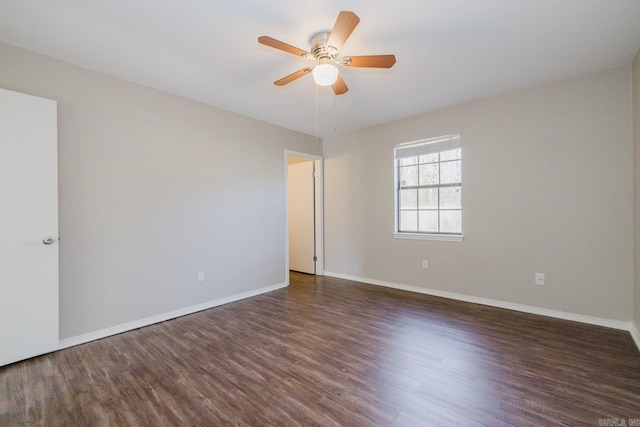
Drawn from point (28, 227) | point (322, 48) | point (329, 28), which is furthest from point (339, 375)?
point (28, 227)

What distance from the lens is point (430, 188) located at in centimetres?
390

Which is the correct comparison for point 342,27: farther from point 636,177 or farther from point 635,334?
point 635,334

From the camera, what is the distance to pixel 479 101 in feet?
11.1

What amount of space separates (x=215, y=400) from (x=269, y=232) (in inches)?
102

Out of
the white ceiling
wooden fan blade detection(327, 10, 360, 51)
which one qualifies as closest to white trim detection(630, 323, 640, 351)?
the white ceiling

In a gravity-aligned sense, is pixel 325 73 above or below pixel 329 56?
below

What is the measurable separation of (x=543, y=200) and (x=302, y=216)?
141 inches

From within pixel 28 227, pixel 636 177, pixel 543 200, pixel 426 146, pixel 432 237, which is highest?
pixel 426 146

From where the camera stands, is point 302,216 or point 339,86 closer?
point 339,86

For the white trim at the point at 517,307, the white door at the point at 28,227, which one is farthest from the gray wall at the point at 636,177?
the white door at the point at 28,227

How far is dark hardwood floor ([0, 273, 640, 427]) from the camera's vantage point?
159 cm

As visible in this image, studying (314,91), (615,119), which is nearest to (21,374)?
(314,91)

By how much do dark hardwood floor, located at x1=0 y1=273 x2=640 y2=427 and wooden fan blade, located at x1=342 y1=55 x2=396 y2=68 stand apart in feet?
7.38

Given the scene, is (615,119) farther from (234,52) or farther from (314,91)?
(234,52)
